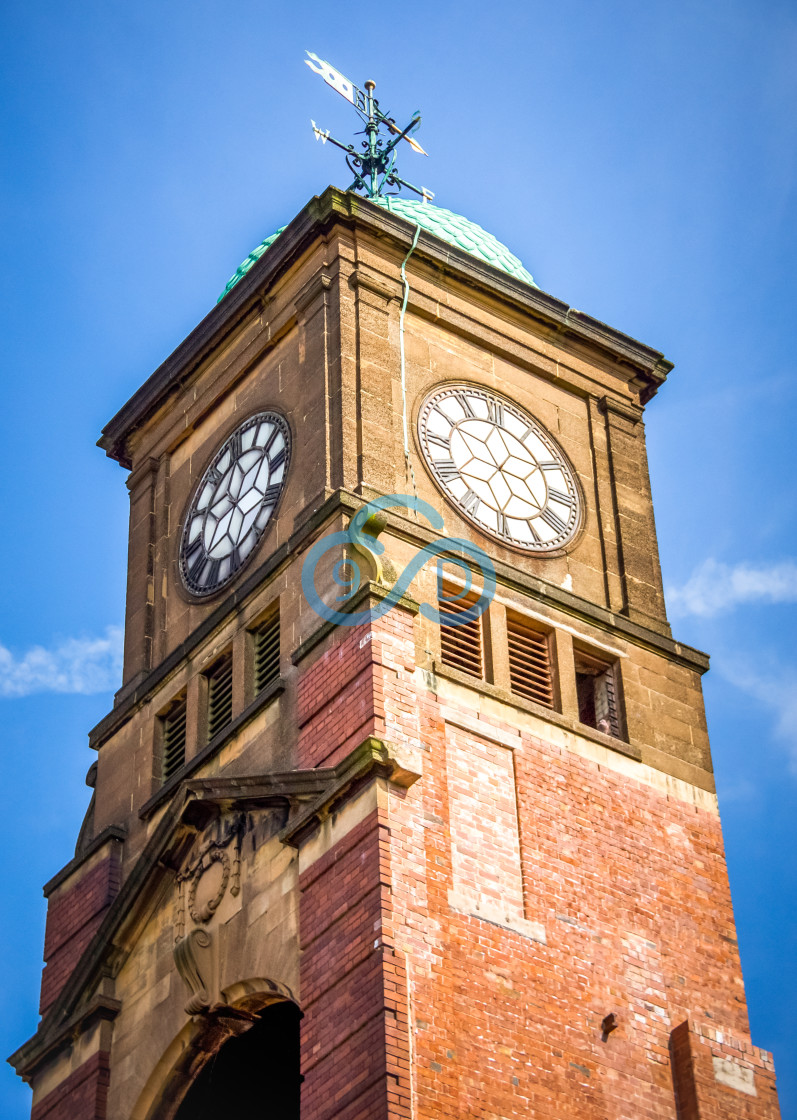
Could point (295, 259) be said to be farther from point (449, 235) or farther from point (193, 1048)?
point (193, 1048)

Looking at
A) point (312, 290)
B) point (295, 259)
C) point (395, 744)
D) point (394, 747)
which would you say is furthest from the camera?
point (295, 259)

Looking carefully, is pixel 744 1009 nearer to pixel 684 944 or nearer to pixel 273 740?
pixel 684 944

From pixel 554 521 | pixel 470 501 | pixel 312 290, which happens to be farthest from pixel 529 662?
pixel 312 290

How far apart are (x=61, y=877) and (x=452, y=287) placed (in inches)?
425

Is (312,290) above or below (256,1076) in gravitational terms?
above

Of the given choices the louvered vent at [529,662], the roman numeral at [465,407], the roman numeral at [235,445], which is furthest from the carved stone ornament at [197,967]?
the roman numeral at [465,407]

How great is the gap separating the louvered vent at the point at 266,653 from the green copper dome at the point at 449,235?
279 inches

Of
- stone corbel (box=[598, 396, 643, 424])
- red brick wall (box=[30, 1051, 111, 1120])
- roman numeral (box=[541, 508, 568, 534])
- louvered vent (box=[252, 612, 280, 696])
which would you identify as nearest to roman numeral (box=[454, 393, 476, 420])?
roman numeral (box=[541, 508, 568, 534])

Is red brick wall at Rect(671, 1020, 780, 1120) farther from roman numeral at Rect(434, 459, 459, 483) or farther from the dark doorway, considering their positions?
roman numeral at Rect(434, 459, 459, 483)

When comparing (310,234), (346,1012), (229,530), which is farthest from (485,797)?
(310,234)

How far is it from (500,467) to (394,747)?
7.89 metres

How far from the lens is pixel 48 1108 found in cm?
3572

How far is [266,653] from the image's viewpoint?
120ft

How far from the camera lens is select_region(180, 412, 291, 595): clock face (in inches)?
1516
